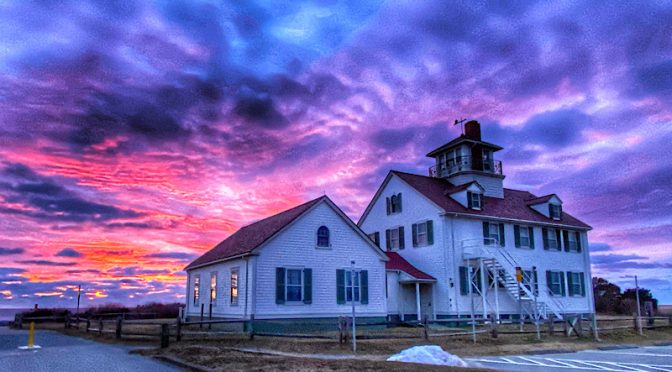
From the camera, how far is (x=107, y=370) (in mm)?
14195

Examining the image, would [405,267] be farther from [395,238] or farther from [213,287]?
[213,287]

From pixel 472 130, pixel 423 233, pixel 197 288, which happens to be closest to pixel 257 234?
pixel 197 288

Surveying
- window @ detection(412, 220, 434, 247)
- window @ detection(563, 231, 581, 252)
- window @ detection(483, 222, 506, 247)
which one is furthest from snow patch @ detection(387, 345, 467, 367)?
window @ detection(563, 231, 581, 252)

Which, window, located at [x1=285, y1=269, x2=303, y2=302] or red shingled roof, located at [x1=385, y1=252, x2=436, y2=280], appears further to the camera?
red shingled roof, located at [x1=385, y1=252, x2=436, y2=280]

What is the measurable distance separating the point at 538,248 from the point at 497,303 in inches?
304

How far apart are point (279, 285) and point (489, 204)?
62.3 feet

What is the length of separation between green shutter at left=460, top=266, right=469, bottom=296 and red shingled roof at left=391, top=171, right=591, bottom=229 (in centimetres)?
376

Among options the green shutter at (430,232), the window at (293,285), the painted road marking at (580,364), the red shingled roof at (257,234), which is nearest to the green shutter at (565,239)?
the green shutter at (430,232)

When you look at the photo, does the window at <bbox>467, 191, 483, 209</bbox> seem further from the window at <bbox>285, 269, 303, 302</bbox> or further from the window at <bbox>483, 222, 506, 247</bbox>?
the window at <bbox>285, 269, 303, 302</bbox>

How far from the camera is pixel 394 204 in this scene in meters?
41.3

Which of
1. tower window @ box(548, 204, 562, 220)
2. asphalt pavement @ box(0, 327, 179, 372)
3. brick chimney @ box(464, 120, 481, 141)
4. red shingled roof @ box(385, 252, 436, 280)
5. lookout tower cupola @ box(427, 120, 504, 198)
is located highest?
brick chimney @ box(464, 120, 481, 141)

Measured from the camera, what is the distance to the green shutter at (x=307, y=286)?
28592 millimetres

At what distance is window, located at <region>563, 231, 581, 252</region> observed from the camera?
42184 mm

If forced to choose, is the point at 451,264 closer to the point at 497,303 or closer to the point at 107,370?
the point at 497,303
